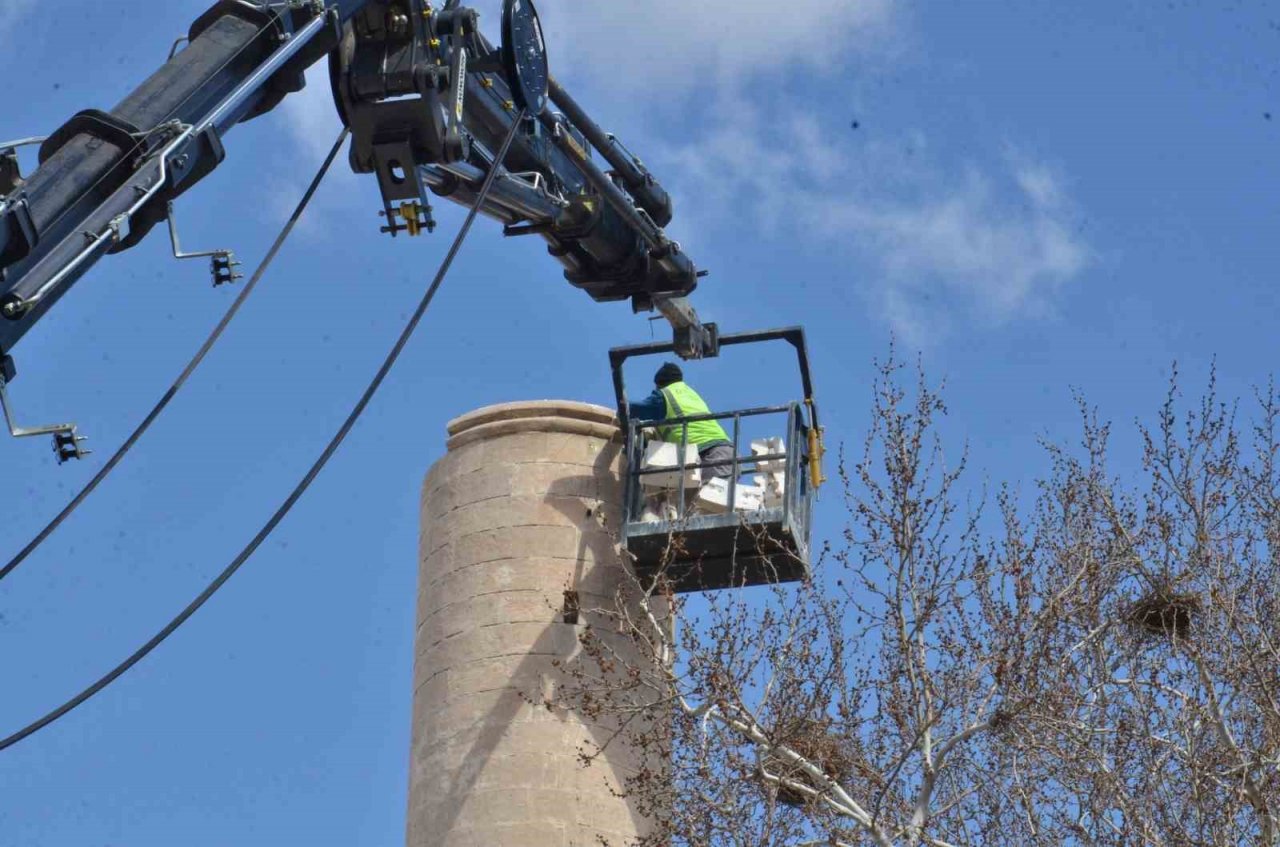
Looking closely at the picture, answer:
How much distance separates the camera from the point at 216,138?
12109 mm

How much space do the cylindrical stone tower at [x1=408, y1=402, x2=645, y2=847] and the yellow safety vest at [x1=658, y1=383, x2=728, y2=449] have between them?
647mm

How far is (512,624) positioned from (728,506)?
2.34m

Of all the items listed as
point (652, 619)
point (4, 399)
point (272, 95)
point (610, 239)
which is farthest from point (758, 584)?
point (4, 399)

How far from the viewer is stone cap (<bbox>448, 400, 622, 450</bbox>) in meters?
21.5

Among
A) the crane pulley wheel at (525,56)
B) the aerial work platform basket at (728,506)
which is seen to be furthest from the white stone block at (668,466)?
the crane pulley wheel at (525,56)

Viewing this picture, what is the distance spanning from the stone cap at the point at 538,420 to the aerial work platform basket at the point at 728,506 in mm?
521

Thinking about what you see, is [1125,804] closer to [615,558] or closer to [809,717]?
[809,717]

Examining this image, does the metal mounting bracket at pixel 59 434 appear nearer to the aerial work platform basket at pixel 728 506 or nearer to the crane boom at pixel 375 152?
Result: the crane boom at pixel 375 152

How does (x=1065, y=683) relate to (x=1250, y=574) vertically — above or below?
below

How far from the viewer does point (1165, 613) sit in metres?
20.9


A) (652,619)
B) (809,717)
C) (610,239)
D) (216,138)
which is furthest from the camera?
(652,619)

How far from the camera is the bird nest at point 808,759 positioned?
18375 mm

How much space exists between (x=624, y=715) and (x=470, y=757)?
147 cm

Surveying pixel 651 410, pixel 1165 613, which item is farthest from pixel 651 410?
pixel 1165 613
